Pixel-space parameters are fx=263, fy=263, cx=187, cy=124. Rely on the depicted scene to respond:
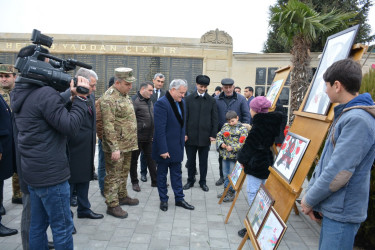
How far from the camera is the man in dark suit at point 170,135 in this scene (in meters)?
4.04

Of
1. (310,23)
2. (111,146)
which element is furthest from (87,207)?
(310,23)

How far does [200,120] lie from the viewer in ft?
17.0

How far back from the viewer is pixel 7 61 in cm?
1161

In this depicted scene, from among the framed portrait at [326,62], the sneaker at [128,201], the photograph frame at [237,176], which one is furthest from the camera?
the sneaker at [128,201]

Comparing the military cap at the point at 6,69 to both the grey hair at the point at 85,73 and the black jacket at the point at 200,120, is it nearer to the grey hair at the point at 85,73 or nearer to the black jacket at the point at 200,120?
the grey hair at the point at 85,73

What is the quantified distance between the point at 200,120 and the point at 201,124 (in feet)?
0.28

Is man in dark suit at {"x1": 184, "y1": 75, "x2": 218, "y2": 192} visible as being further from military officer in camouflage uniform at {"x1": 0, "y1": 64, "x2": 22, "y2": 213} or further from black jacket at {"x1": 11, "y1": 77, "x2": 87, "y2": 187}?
black jacket at {"x1": 11, "y1": 77, "x2": 87, "y2": 187}

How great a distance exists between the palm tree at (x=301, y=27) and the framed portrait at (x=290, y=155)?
572 centimetres

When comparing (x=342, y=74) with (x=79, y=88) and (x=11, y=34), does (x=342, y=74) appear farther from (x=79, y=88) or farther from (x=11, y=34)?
(x=11, y=34)

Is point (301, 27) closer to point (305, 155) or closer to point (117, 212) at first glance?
point (305, 155)

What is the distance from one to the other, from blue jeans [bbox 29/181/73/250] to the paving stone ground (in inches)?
28.5

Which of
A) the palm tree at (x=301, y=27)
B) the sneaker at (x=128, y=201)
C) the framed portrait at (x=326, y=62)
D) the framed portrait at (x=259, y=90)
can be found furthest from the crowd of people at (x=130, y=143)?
the framed portrait at (x=259, y=90)

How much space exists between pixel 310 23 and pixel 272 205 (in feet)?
22.2

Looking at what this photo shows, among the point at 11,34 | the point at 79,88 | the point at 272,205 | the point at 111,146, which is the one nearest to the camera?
the point at 79,88
